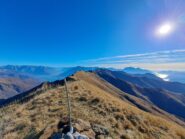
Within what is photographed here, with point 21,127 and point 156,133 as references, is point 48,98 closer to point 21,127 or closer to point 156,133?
point 21,127

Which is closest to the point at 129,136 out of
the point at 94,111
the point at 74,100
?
the point at 94,111

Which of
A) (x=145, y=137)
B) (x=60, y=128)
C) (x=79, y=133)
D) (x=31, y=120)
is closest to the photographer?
(x=79, y=133)

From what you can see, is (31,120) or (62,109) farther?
(62,109)

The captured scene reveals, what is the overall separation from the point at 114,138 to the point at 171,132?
9824mm

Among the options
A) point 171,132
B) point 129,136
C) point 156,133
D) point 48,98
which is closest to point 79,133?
point 129,136

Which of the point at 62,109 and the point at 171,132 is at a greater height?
the point at 62,109

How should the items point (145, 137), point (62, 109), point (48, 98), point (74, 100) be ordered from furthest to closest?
point (48, 98)
point (74, 100)
point (62, 109)
point (145, 137)

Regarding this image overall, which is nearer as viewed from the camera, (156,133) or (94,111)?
(156,133)

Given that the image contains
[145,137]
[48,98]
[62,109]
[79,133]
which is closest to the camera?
[79,133]

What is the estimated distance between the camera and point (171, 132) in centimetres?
3173

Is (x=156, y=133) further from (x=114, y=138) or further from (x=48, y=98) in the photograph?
(x=48, y=98)

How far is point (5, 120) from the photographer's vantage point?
118ft

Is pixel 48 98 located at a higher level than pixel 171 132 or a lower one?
higher

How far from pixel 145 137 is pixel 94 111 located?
7272 mm
